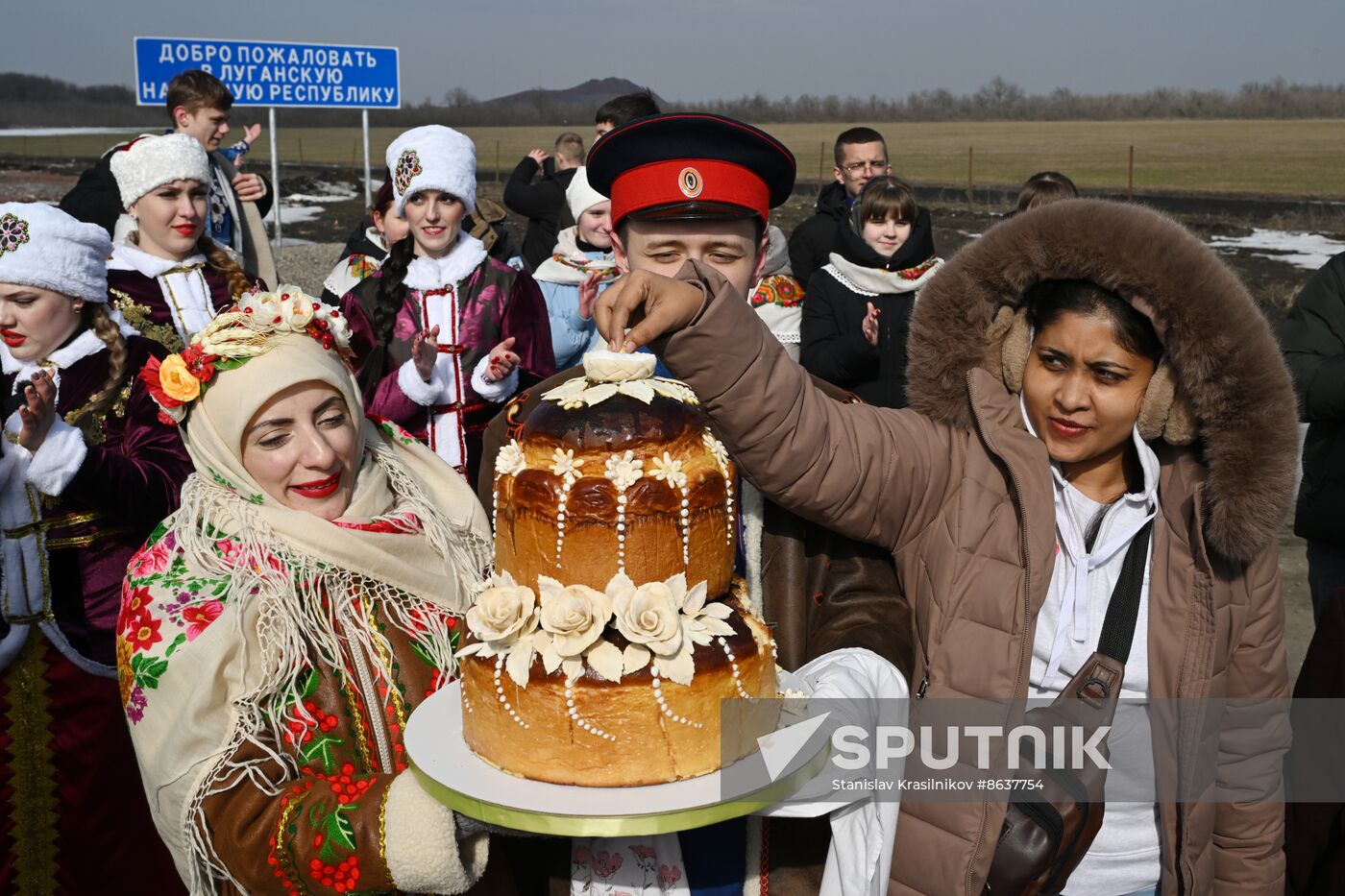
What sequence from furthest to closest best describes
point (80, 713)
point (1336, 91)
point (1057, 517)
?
1. point (1336, 91)
2. point (80, 713)
3. point (1057, 517)

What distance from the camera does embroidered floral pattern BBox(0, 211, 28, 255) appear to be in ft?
13.1

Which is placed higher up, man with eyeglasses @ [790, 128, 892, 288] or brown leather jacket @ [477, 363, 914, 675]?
man with eyeglasses @ [790, 128, 892, 288]

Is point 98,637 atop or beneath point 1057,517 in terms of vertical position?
beneath

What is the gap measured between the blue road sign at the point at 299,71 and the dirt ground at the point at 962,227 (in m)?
2.49

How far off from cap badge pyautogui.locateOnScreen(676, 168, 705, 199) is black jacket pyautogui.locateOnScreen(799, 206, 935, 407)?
3585mm

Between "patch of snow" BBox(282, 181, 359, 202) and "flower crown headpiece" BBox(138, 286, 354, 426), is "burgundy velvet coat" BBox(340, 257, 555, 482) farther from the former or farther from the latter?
"patch of snow" BBox(282, 181, 359, 202)

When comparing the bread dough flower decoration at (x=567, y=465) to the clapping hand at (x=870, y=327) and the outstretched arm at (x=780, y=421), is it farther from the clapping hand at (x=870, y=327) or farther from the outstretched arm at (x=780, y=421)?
the clapping hand at (x=870, y=327)

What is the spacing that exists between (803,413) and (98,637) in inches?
108

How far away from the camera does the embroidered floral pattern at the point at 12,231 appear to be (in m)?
3.99

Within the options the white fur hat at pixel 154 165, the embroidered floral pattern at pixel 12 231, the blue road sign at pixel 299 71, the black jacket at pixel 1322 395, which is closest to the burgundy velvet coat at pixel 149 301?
the white fur hat at pixel 154 165

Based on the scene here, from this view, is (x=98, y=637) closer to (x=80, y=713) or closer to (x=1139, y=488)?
(x=80, y=713)

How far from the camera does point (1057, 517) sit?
9.22 feet

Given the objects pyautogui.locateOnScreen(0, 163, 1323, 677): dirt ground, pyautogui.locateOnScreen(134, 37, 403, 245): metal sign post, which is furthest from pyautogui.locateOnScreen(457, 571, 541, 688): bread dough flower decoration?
pyautogui.locateOnScreen(134, 37, 403, 245): metal sign post

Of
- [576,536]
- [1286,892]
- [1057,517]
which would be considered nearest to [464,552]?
[576,536]
